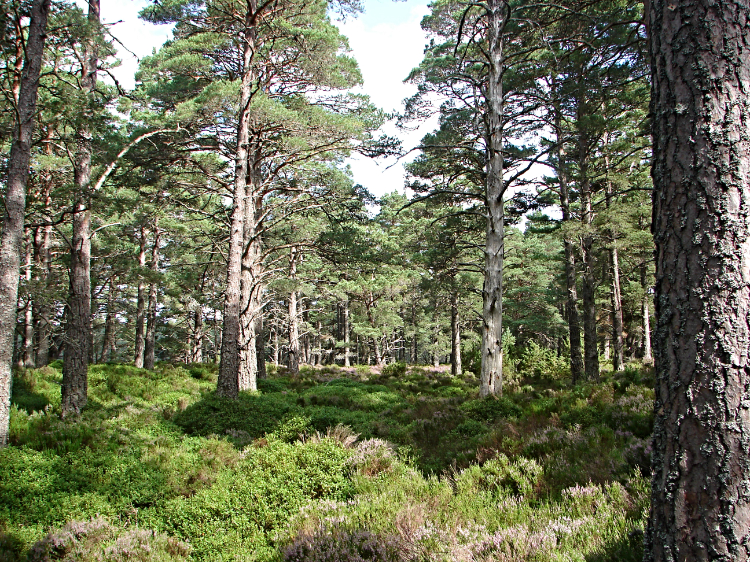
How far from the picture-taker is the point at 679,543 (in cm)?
190

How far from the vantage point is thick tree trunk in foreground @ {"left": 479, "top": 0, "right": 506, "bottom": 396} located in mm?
9242

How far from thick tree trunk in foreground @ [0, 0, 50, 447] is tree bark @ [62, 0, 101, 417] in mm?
1816

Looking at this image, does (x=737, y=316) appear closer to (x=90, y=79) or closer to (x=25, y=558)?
(x=25, y=558)

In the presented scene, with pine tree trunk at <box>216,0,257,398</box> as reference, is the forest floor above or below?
below

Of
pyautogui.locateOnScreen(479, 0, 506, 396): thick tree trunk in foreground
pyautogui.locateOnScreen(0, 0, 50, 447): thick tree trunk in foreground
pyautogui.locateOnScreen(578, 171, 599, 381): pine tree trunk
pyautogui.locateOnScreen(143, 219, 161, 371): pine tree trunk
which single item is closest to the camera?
pyautogui.locateOnScreen(0, 0, 50, 447): thick tree trunk in foreground

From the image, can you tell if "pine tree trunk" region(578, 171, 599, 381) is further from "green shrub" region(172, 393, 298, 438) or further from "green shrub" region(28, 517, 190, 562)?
"green shrub" region(28, 517, 190, 562)

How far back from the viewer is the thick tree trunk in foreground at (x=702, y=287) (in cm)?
183

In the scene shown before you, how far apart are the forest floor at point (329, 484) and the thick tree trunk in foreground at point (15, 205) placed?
51.9 inches

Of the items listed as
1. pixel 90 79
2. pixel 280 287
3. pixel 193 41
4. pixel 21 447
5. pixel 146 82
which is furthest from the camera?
pixel 280 287

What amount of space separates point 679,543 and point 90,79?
12.9m

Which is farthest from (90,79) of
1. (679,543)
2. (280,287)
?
(280,287)

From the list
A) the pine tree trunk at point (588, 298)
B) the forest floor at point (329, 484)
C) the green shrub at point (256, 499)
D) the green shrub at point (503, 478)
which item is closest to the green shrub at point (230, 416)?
the forest floor at point (329, 484)

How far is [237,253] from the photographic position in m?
10.7

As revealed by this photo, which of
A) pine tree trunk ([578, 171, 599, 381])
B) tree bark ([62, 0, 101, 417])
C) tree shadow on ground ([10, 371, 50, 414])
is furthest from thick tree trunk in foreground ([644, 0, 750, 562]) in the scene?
pine tree trunk ([578, 171, 599, 381])
